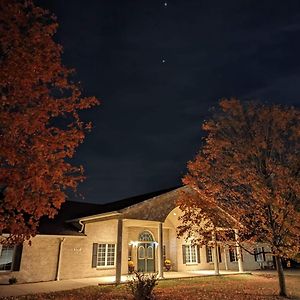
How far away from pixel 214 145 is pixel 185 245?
12.0 metres

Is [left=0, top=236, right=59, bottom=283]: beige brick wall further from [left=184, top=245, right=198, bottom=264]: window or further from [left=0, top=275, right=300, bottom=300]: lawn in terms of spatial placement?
[left=184, top=245, right=198, bottom=264]: window

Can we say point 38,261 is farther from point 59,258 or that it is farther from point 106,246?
point 106,246

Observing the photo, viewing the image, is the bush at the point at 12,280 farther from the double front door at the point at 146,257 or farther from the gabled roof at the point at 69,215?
the double front door at the point at 146,257

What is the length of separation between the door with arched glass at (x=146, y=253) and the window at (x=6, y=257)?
7895mm

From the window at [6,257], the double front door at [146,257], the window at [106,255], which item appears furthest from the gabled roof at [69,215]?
the double front door at [146,257]

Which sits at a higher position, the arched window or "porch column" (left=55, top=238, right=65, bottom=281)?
the arched window

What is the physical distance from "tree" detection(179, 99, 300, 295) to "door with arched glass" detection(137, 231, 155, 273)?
8.14 meters

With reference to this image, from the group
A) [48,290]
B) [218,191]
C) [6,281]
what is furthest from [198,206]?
[6,281]

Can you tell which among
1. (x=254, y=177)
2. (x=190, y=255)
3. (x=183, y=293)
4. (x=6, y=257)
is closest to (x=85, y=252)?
(x=6, y=257)

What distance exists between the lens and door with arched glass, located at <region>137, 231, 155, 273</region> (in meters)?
18.9

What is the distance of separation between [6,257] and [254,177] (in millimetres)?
12200

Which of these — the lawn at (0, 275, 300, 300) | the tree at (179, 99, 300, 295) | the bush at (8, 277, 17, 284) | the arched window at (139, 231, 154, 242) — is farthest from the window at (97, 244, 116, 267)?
the tree at (179, 99, 300, 295)

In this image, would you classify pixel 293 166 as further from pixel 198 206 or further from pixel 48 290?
pixel 48 290

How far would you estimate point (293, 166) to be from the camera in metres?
10.7
